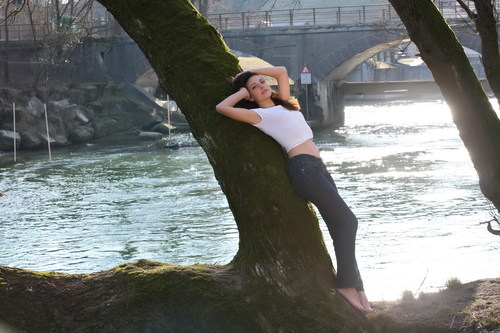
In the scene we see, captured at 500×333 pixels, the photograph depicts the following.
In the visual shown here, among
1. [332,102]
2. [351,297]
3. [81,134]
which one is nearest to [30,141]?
[81,134]

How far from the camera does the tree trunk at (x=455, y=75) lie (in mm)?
5812

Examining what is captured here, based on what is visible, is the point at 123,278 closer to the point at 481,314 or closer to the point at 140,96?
the point at 481,314

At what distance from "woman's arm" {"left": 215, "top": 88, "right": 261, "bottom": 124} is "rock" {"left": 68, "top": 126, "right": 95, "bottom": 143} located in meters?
28.8

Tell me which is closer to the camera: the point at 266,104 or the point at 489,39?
the point at 266,104

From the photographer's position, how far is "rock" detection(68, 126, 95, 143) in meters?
32.9

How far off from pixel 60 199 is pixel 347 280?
14.1 m

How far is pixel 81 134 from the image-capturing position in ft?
109

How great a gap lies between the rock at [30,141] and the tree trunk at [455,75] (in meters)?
25.9

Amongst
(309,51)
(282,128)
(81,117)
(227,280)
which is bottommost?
(81,117)

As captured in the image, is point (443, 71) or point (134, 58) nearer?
point (443, 71)

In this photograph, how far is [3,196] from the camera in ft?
60.1

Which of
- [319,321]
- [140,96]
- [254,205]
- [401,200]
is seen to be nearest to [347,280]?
[319,321]

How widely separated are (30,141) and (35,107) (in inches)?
120

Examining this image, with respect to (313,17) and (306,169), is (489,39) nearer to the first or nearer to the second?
(306,169)
